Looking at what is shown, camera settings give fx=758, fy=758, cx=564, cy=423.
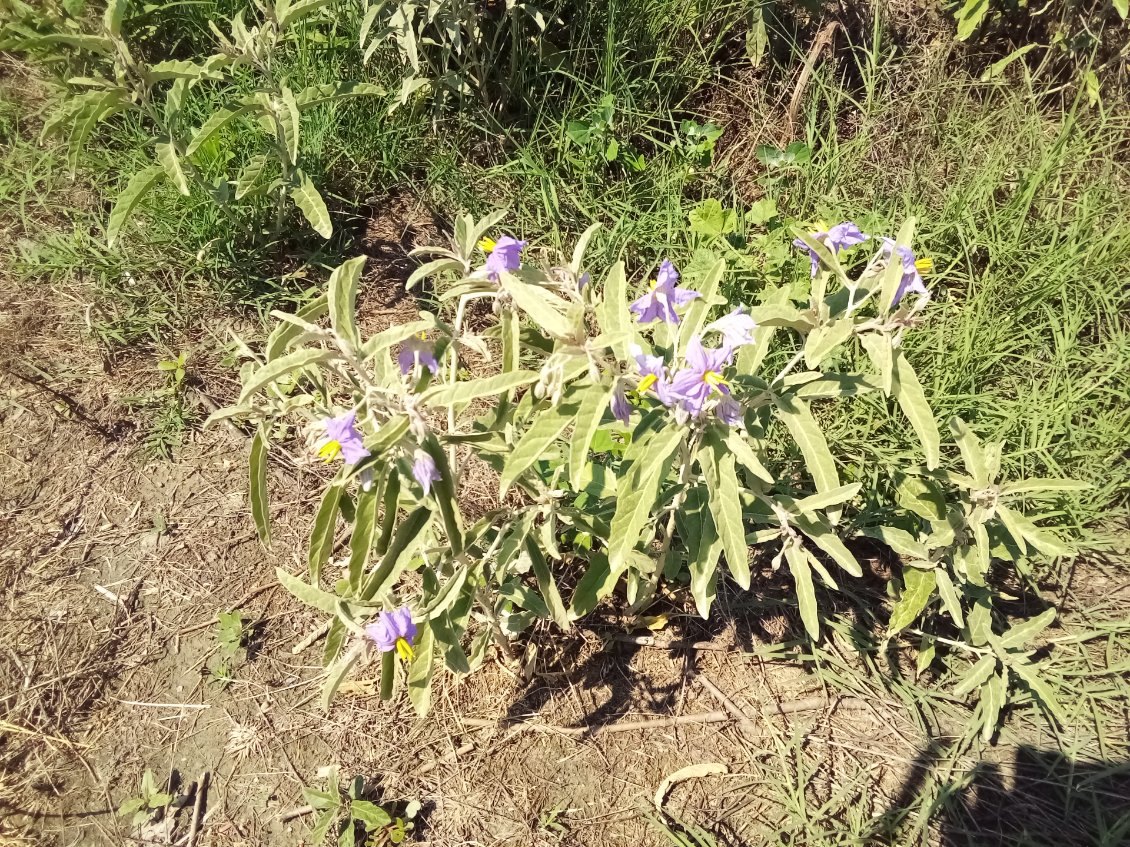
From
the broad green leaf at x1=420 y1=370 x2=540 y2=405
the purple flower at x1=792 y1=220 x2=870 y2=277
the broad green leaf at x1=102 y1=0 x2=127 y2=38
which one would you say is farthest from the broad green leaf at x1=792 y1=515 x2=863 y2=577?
the broad green leaf at x1=102 y1=0 x2=127 y2=38

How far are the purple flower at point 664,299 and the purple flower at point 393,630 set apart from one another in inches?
Result: 28.5

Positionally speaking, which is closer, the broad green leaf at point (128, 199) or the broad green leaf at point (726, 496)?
the broad green leaf at point (726, 496)

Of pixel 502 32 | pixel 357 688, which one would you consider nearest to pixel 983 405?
pixel 357 688

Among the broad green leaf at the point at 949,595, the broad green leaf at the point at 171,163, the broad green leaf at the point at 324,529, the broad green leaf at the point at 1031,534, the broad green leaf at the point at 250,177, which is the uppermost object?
the broad green leaf at the point at 1031,534

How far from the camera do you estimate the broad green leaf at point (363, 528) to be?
128 centimetres

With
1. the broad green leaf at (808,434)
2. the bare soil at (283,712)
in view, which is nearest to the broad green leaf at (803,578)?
the broad green leaf at (808,434)

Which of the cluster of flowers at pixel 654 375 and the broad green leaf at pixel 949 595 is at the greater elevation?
the cluster of flowers at pixel 654 375

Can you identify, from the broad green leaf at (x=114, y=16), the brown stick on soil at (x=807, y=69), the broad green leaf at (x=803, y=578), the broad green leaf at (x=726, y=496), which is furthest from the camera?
the brown stick on soil at (x=807, y=69)

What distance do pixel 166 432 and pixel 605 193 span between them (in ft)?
5.94

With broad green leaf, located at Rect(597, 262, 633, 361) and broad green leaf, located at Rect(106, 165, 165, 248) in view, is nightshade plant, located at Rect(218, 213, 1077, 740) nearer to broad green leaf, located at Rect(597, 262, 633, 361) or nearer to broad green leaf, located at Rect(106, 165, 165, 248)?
broad green leaf, located at Rect(597, 262, 633, 361)

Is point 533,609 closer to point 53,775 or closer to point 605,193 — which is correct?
point 53,775

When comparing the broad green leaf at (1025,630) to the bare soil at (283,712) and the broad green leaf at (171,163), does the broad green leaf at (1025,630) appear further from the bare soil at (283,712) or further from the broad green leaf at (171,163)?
the broad green leaf at (171,163)

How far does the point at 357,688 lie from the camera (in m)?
2.12

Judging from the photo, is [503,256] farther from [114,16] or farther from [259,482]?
[114,16]
